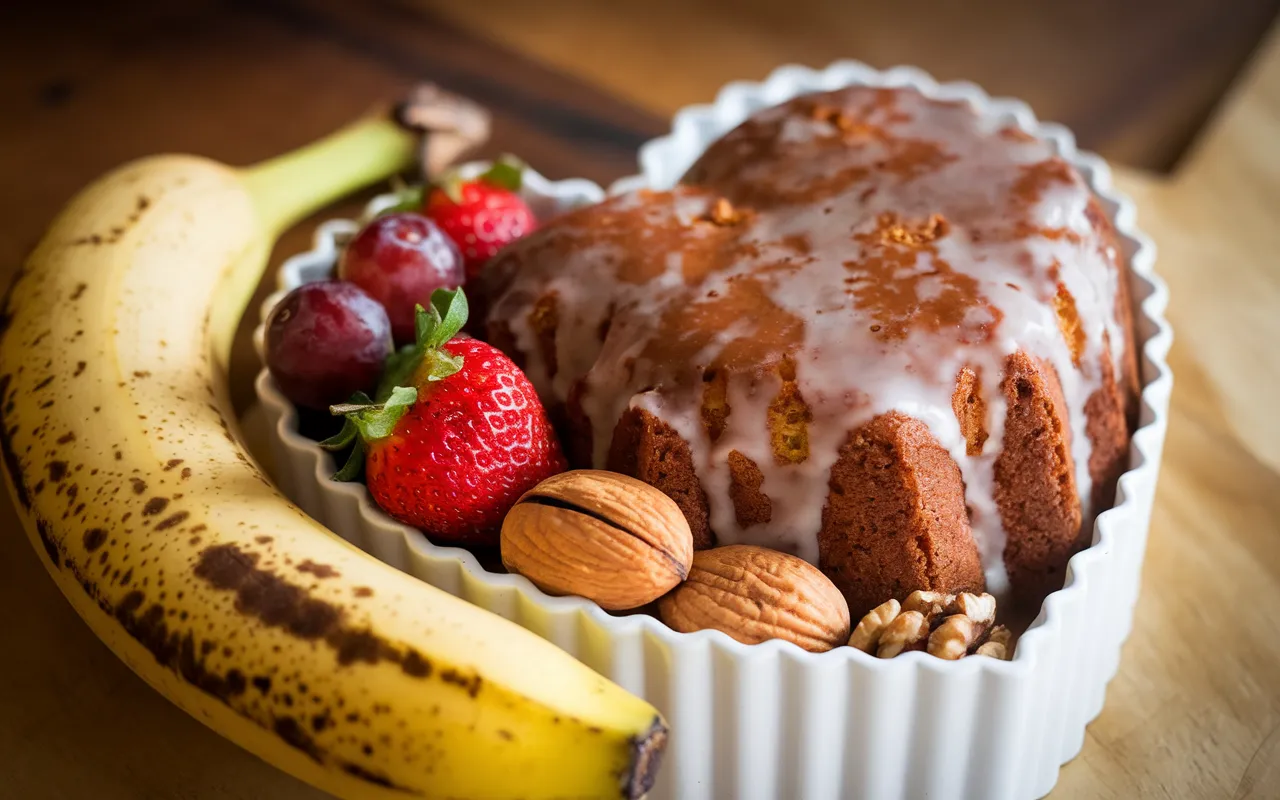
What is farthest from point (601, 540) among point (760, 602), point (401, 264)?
point (401, 264)

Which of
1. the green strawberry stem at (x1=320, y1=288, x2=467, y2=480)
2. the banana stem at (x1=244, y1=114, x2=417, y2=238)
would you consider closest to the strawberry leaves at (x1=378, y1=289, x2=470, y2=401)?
the green strawberry stem at (x1=320, y1=288, x2=467, y2=480)

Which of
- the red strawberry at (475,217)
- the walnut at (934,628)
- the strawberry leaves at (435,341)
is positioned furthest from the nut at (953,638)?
the red strawberry at (475,217)

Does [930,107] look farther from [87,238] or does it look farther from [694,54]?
[694,54]

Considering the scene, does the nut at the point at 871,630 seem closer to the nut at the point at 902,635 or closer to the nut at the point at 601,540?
the nut at the point at 902,635

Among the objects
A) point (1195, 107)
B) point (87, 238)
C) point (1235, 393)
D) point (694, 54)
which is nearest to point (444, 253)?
point (87, 238)

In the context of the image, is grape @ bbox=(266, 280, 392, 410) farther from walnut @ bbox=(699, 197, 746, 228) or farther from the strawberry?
walnut @ bbox=(699, 197, 746, 228)

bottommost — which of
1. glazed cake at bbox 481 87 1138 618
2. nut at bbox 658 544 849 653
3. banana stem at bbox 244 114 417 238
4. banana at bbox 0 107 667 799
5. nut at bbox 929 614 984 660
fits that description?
banana stem at bbox 244 114 417 238

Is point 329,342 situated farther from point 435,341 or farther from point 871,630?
point 871,630
